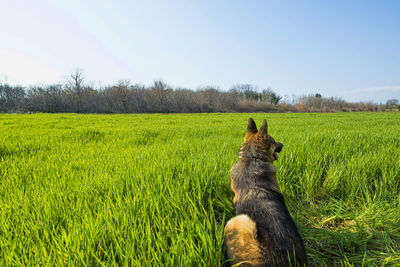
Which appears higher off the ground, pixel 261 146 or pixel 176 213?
pixel 261 146

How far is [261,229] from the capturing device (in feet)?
3.30

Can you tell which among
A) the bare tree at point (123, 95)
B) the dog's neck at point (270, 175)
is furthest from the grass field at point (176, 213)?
the bare tree at point (123, 95)

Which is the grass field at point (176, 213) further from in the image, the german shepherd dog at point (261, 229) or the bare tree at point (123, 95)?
the bare tree at point (123, 95)

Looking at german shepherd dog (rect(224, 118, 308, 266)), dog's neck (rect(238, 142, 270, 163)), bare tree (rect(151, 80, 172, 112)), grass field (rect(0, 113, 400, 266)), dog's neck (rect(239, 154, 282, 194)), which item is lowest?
grass field (rect(0, 113, 400, 266))

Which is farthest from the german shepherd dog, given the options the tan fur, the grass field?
the grass field

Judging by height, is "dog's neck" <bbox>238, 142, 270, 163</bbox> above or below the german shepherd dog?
above

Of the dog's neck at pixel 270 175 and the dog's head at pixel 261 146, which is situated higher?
the dog's head at pixel 261 146

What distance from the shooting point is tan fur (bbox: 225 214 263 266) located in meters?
0.93

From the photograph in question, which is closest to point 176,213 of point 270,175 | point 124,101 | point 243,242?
point 243,242

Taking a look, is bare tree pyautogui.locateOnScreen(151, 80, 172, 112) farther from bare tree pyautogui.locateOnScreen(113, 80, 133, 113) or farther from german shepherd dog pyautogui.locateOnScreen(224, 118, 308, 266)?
german shepherd dog pyautogui.locateOnScreen(224, 118, 308, 266)

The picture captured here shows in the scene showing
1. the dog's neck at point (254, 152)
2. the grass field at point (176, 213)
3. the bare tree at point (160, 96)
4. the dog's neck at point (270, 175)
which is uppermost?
the bare tree at point (160, 96)

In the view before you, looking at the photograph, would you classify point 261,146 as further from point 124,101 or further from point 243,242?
point 124,101

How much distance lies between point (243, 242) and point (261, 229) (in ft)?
0.40

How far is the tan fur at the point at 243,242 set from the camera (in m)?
0.93
